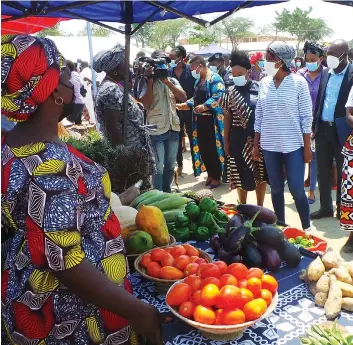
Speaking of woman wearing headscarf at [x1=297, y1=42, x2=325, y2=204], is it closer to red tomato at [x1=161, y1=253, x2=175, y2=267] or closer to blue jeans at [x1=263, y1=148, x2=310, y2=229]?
blue jeans at [x1=263, y1=148, x2=310, y2=229]

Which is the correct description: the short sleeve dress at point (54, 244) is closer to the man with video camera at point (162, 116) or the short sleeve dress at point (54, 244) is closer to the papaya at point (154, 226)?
the papaya at point (154, 226)

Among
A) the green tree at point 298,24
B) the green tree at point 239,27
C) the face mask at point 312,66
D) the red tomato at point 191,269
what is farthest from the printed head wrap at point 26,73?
the green tree at point 239,27

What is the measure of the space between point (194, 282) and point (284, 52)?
266 centimetres

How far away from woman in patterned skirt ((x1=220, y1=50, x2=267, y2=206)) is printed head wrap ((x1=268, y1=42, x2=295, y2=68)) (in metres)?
0.76

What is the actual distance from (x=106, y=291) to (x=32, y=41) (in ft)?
2.48

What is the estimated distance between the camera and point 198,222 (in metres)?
2.43

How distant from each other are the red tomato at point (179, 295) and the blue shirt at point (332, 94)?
11.4ft

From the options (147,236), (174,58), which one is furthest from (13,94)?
(174,58)

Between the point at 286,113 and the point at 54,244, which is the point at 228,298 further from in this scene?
the point at 286,113

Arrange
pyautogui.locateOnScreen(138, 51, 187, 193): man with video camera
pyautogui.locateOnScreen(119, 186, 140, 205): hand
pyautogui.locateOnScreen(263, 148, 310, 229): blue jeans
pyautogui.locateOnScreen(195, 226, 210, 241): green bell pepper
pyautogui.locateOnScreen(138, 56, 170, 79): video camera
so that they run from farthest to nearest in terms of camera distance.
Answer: pyautogui.locateOnScreen(138, 51, 187, 193): man with video camera → pyautogui.locateOnScreen(138, 56, 170, 79): video camera → pyautogui.locateOnScreen(263, 148, 310, 229): blue jeans → pyautogui.locateOnScreen(119, 186, 140, 205): hand → pyautogui.locateOnScreen(195, 226, 210, 241): green bell pepper

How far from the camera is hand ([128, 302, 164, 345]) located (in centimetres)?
130

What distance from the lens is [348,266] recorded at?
1.88 meters

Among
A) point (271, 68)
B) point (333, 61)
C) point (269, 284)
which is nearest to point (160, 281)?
point (269, 284)

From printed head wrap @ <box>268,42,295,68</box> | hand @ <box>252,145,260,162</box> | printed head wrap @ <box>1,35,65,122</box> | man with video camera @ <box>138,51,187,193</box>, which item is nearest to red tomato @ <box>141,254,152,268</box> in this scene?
printed head wrap @ <box>1,35,65,122</box>
